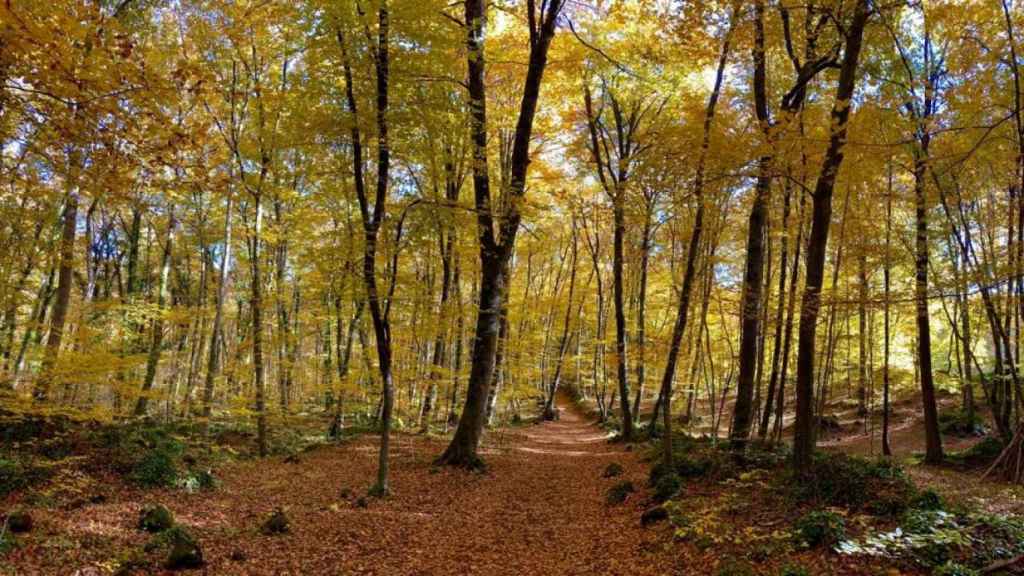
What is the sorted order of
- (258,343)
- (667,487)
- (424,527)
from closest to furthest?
(424,527) < (667,487) < (258,343)

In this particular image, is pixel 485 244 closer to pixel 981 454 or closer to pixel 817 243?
pixel 817 243

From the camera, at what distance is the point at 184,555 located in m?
5.12

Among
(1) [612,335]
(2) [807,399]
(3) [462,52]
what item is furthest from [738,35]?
(1) [612,335]

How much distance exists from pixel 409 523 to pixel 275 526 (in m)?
1.81

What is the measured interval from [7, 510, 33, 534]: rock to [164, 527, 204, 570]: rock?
1.68 meters

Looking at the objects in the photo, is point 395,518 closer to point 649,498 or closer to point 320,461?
point 649,498

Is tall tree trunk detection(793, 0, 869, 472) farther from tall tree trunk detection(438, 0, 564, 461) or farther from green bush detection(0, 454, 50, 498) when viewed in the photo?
green bush detection(0, 454, 50, 498)

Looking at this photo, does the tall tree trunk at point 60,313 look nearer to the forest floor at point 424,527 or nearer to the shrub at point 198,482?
the forest floor at point 424,527

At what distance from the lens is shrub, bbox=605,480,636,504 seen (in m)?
8.66

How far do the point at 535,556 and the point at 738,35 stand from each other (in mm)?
8927

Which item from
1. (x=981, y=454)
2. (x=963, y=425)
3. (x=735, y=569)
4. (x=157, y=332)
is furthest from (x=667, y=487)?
(x=157, y=332)

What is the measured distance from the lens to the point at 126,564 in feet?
16.3

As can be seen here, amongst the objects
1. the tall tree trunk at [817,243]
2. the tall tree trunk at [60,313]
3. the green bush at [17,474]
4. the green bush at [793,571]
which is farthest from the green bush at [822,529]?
the tall tree trunk at [60,313]

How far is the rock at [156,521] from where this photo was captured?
6.10m
